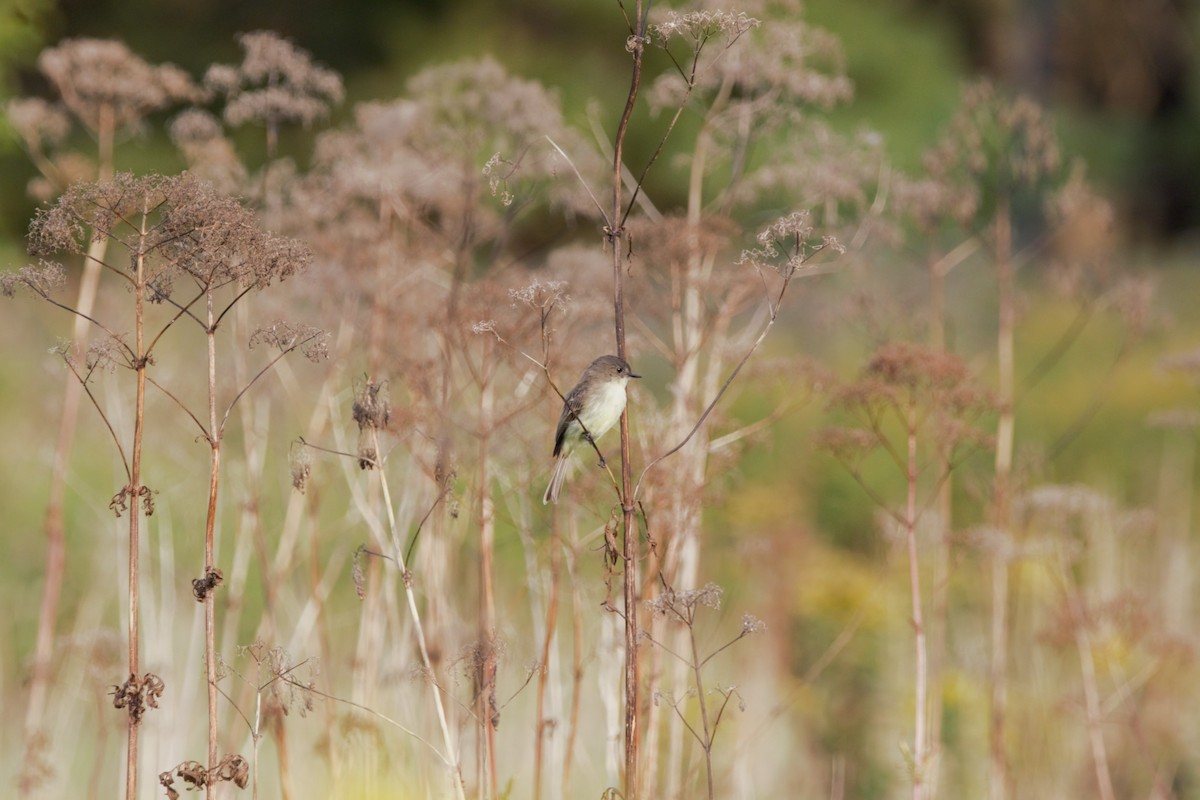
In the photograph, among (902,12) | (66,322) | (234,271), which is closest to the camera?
(234,271)

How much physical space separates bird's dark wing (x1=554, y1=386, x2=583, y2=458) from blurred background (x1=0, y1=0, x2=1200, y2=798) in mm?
180

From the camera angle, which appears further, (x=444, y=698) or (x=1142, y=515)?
(x=1142, y=515)

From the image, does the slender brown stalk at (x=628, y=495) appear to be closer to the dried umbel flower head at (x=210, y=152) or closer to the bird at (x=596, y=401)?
the bird at (x=596, y=401)

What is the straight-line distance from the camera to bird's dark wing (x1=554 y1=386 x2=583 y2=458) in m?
3.44

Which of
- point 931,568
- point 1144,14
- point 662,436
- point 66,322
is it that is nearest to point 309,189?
point 662,436

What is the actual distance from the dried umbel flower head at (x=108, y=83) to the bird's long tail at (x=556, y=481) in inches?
64.3

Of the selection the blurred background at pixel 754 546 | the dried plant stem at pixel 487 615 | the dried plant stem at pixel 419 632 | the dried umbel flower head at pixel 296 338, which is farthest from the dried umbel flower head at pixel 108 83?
the dried plant stem at pixel 419 632

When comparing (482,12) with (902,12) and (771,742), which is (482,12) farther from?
(771,742)

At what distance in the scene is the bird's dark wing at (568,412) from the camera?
11.3 ft

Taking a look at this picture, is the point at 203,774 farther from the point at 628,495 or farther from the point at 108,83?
the point at 108,83

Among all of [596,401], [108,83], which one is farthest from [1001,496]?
[108,83]

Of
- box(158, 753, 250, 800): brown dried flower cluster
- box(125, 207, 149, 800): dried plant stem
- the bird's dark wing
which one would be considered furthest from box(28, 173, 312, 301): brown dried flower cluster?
the bird's dark wing

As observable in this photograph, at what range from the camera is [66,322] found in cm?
1087

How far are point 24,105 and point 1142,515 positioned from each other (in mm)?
4078
